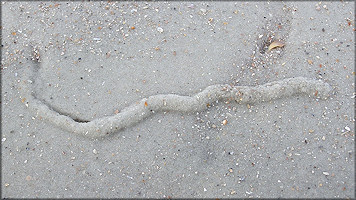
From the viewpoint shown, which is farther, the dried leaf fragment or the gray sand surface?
the dried leaf fragment

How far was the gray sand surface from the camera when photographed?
2604 millimetres

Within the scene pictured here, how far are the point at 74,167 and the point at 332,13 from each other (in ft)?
9.94

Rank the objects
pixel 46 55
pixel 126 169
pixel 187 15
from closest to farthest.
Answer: pixel 126 169
pixel 46 55
pixel 187 15

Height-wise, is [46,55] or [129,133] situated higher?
[46,55]

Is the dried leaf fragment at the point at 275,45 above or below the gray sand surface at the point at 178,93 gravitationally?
above

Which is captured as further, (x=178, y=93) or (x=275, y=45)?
(x=275, y=45)

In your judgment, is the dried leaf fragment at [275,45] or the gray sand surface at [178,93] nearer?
the gray sand surface at [178,93]

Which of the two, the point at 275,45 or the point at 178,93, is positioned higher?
the point at 275,45

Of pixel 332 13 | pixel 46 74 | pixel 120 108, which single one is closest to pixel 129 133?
pixel 120 108

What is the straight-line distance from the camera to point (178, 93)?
116 inches

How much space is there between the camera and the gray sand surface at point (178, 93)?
8.54ft

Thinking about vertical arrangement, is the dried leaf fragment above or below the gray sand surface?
above

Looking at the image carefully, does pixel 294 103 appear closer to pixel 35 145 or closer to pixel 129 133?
pixel 129 133

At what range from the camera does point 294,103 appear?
292 centimetres
